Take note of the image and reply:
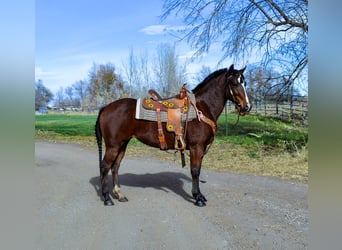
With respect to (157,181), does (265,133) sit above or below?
above

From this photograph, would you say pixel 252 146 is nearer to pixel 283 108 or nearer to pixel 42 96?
pixel 283 108

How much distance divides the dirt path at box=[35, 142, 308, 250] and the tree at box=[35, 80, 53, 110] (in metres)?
0.95

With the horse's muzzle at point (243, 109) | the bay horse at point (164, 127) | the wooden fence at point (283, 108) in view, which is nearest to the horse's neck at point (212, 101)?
the bay horse at point (164, 127)

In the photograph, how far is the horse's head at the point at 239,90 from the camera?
3309mm

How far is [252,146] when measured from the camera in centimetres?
743

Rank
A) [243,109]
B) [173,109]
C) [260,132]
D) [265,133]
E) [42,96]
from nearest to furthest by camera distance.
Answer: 1. [42,96]
2. [243,109]
3. [173,109]
4. [265,133]
5. [260,132]

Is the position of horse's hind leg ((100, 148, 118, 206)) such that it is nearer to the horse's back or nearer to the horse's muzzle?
the horse's back

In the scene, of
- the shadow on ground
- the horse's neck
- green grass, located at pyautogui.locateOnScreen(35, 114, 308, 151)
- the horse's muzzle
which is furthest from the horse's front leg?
green grass, located at pyautogui.locateOnScreen(35, 114, 308, 151)

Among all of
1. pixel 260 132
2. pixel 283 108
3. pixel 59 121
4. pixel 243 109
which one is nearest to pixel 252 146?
pixel 260 132

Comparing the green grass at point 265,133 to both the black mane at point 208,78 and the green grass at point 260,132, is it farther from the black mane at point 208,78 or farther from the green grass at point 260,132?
the black mane at point 208,78

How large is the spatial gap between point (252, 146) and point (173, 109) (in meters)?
4.42

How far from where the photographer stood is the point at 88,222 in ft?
10.1
